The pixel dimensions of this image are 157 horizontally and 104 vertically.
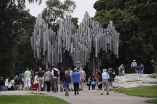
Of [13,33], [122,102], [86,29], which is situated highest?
[86,29]

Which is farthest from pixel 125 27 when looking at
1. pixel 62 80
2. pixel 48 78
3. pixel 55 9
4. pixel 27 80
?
pixel 48 78

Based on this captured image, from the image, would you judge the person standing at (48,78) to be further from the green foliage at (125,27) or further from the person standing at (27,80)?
the green foliage at (125,27)

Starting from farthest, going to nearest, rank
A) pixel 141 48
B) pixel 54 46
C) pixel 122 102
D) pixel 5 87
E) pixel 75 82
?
pixel 141 48, pixel 54 46, pixel 5 87, pixel 75 82, pixel 122 102

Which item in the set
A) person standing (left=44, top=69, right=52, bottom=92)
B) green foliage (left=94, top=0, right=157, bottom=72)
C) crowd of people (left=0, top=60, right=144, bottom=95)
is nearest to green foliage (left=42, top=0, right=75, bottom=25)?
green foliage (left=94, top=0, right=157, bottom=72)

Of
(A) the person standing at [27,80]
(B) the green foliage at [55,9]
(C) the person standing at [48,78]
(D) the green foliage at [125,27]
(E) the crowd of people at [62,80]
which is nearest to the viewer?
(E) the crowd of people at [62,80]

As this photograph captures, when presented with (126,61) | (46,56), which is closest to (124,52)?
(126,61)

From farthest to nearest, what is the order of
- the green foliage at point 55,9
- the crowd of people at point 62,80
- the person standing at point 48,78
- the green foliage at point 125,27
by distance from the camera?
1. the green foliage at point 55,9
2. the green foliage at point 125,27
3. the person standing at point 48,78
4. the crowd of people at point 62,80

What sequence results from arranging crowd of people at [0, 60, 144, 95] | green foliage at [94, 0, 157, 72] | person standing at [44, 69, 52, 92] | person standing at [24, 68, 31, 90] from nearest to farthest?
crowd of people at [0, 60, 144, 95] < person standing at [44, 69, 52, 92] < person standing at [24, 68, 31, 90] < green foliage at [94, 0, 157, 72]

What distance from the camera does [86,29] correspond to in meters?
67.7

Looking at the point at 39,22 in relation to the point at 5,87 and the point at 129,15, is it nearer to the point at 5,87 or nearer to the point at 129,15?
the point at 129,15

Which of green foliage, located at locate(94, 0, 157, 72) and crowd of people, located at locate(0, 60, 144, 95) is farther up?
green foliage, located at locate(94, 0, 157, 72)

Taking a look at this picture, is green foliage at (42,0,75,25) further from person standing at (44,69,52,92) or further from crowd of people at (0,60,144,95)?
person standing at (44,69,52,92)

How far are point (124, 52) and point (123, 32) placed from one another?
8.99 ft

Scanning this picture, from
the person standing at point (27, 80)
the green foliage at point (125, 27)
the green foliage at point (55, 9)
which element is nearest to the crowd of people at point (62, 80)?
the person standing at point (27, 80)
